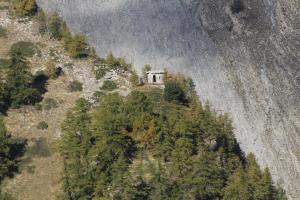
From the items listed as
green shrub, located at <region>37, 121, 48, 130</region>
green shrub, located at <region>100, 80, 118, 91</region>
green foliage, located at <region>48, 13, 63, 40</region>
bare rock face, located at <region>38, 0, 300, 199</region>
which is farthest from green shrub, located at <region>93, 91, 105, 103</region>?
green foliage, located at <region>48, 13, 63, 40</region>

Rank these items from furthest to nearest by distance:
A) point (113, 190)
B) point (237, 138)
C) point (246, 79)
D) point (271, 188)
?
point (246, 79) < point (237, 138) < point (271, 188) < point (113, 190)

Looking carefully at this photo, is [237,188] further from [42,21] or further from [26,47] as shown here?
[42,21]

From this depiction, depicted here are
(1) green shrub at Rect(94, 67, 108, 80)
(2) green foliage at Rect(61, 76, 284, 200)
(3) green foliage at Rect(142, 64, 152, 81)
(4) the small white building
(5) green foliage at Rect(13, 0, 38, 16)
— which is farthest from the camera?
(5) green foliage at Rect(13, 0, 38, 16)

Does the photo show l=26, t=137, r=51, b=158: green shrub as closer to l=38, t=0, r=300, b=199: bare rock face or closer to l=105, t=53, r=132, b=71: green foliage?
l=105, t=53, r=132, b=71: green foliage

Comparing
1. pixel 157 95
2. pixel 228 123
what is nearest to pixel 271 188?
pixel 228 123

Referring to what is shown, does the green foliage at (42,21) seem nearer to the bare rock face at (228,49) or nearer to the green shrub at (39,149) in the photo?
the bare rock face at (228,49)

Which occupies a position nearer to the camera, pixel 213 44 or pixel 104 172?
pixel 104 172

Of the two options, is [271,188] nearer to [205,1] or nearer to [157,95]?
[157,95]
